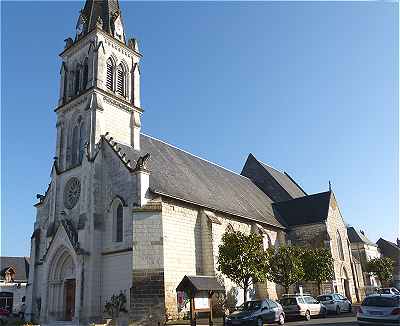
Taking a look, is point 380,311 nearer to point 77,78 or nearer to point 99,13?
→ point 77,78

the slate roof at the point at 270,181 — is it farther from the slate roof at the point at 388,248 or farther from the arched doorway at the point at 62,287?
the slate roof at the point at 388,248

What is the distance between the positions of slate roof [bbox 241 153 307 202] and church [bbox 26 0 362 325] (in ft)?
23.9

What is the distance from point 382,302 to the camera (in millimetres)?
14891

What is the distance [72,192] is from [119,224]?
15.7 ft

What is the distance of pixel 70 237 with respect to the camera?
23484mm

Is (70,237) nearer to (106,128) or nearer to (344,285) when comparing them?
(106,128)

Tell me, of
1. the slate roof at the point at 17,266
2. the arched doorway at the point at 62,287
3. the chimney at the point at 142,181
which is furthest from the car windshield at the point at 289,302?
the slate roof at the point at 17,266

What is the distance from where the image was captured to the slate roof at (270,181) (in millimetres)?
42375

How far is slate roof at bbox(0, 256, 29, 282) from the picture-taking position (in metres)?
46.4

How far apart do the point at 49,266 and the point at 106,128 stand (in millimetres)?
9455

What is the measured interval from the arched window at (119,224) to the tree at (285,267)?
390 inches

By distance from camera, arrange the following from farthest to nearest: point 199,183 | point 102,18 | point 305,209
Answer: point 305,209 → point 102,18 → point 199,183

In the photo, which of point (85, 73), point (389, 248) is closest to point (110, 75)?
point (85, 73)

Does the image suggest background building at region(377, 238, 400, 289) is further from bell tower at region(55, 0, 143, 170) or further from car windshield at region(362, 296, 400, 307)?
car windshield at region(362, 296, 400, 307)
